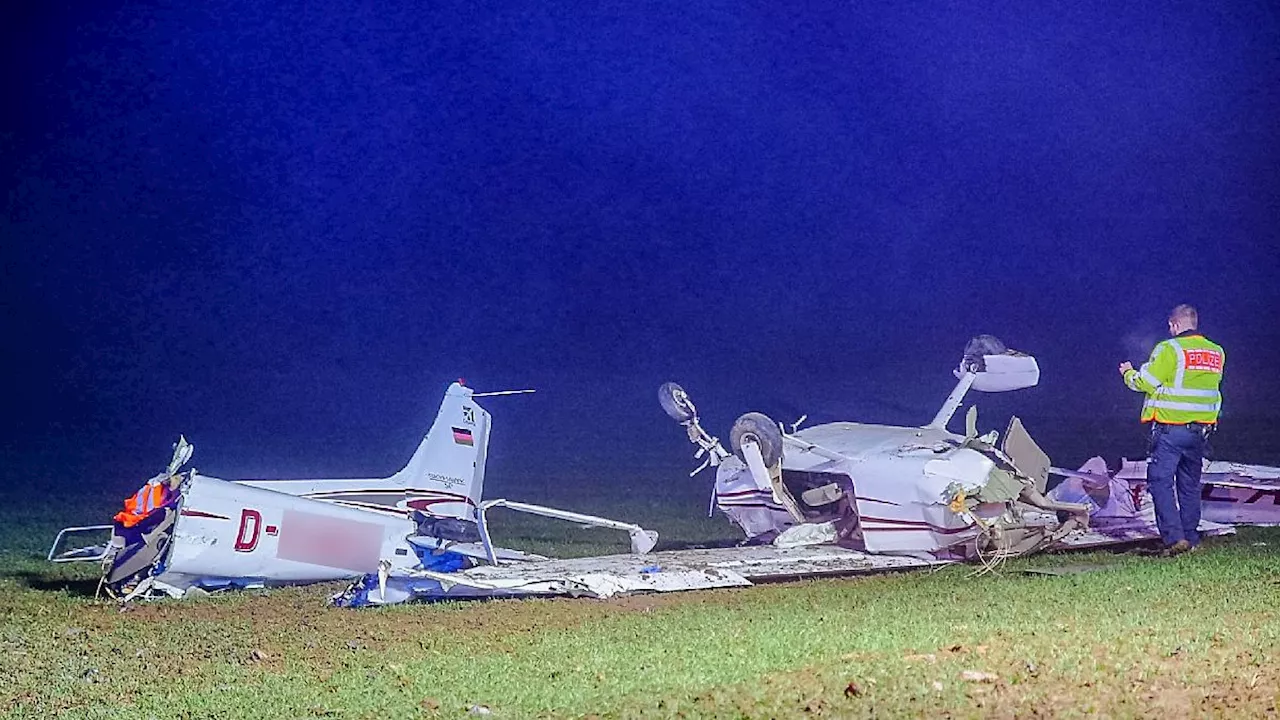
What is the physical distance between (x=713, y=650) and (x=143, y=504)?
506cm

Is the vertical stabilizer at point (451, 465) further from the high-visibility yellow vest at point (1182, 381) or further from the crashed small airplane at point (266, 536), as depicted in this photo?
the high-visibility yellow vest at point (1182, 381)

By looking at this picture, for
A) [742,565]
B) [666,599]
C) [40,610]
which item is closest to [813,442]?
[742,565]

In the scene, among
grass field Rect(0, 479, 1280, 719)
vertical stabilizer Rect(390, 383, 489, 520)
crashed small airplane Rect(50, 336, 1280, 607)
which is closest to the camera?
grass field Rect(0, 479, 1280, 719)

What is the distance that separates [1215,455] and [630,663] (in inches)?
675

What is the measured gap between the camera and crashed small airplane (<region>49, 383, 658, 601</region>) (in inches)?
375

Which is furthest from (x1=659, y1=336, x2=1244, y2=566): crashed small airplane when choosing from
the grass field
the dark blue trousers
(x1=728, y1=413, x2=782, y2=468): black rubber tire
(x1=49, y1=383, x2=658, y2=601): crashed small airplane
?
(x1=49, y1=383, x2=658, y2=601): crashed small airplane

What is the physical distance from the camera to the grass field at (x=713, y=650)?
5.88 m

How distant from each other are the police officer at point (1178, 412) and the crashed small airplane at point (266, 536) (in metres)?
4.42

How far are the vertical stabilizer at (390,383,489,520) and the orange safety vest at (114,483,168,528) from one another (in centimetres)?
244

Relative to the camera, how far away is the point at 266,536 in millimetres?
9828

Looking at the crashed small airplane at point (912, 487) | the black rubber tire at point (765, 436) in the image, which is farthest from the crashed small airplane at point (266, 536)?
the black rubber tire at point (765, 436)

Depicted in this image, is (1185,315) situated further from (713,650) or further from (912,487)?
(713,650)

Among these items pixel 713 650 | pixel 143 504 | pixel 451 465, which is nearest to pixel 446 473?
pixel 451 465

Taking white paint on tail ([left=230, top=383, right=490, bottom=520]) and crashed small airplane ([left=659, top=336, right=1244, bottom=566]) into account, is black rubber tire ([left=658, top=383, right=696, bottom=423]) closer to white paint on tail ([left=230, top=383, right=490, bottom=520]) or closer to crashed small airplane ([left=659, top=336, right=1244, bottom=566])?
crashed small airplane ([left=659, top=336, right=1244, bottom=566])
